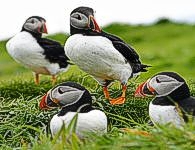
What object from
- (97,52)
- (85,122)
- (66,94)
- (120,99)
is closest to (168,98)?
(85,122)

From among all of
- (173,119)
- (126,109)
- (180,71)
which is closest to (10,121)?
(126,109)

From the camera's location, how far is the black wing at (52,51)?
444 inches

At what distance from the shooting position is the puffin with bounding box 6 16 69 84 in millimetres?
11086

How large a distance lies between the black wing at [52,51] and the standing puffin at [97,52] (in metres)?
2.21

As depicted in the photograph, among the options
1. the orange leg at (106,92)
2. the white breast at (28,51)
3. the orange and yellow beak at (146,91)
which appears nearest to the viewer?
the orange and yellow beak at (146,91)

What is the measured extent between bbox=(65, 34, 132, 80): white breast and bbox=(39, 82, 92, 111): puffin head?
1.10 metres

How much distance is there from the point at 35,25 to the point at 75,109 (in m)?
4.24

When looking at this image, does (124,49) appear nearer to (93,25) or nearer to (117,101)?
(93,25)

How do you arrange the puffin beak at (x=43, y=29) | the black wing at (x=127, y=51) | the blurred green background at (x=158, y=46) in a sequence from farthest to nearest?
the blurred green background at (x=158, y=46) < the puffin beak at (x=43, y=29) < the black wing at (x=127, y=51)

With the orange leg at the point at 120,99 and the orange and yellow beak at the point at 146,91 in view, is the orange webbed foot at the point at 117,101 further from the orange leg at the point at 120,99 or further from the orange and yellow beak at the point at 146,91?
the orange and yellow beak at the point at 146,91

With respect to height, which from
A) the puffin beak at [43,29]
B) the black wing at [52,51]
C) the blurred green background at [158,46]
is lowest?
the blurred green background at [158,46]

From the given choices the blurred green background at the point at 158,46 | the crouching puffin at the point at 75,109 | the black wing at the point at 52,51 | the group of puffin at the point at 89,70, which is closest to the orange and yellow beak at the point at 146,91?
the group of puffin at the point at 89,70

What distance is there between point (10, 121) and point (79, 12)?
1366 millimetres

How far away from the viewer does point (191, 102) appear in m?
7.12
